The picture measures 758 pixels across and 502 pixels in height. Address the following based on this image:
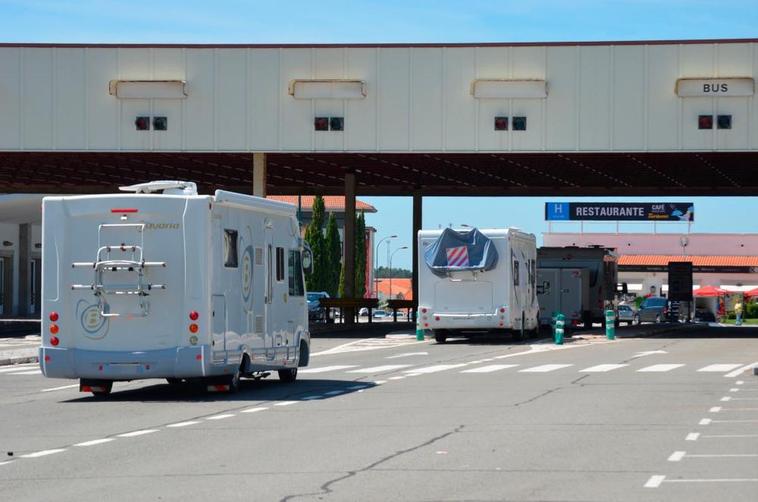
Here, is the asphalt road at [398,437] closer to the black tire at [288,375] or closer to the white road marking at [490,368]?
the white road marking at [490,368]

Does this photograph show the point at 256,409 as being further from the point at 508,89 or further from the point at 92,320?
the point at 508,89

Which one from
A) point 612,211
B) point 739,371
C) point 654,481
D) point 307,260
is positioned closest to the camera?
point 654,481

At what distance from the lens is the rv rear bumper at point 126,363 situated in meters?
20.7

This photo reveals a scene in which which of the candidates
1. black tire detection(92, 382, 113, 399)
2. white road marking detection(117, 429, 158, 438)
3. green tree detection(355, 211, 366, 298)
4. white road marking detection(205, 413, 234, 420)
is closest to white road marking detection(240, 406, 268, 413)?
white road marking detection(205, 413, 234, 420)

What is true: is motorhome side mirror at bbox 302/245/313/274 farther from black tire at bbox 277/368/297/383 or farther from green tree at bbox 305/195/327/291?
green tree at bbox 305/195/327/291

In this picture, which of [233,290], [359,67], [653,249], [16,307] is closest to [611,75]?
[359,67]

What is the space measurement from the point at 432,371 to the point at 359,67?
2142cm

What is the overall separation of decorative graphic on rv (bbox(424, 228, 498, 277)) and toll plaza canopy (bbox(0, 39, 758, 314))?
808 cm

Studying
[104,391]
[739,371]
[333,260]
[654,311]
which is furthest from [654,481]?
[333,260]

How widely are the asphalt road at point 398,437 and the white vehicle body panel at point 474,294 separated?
12.0m

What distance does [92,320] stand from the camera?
20.9m

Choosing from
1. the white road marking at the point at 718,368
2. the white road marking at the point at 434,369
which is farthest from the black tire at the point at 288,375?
the white road marking at the point at 718,368

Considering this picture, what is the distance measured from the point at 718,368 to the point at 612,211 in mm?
46724

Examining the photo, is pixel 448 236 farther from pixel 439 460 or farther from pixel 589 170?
pixel 439 460
